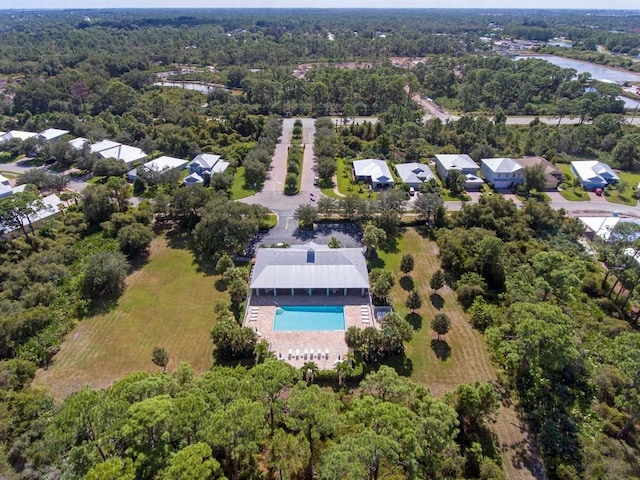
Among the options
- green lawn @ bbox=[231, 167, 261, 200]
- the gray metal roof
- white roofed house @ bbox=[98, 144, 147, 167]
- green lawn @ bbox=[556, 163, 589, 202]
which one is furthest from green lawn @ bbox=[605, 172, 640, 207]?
white roofed house @ bbox=[98, 144, 147, 167]

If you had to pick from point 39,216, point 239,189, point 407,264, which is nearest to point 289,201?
point 239,189

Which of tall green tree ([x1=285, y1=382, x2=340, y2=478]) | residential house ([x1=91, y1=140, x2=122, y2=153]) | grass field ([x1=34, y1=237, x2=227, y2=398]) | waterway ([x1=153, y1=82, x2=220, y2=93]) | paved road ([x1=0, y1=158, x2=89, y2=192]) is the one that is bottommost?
paved road ([x1=0, y1=158, x2=89, y2=192])

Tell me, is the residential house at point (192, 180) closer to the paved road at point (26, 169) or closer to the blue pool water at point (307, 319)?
the paved road at point (26, 169)

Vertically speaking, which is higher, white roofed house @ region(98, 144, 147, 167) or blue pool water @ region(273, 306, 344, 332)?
white roofed house @ region(98, 144, 147, 167)

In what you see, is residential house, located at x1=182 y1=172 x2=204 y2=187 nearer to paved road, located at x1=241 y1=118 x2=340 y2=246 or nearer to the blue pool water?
paved road, located at x1=241 y1=118 x2=340 y2=246

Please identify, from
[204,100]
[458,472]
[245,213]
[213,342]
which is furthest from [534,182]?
[204,100]

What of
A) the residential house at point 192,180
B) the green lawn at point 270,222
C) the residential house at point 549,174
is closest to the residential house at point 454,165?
the residential house at point 549,174

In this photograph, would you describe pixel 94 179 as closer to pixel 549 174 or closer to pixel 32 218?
pixel 32 218
